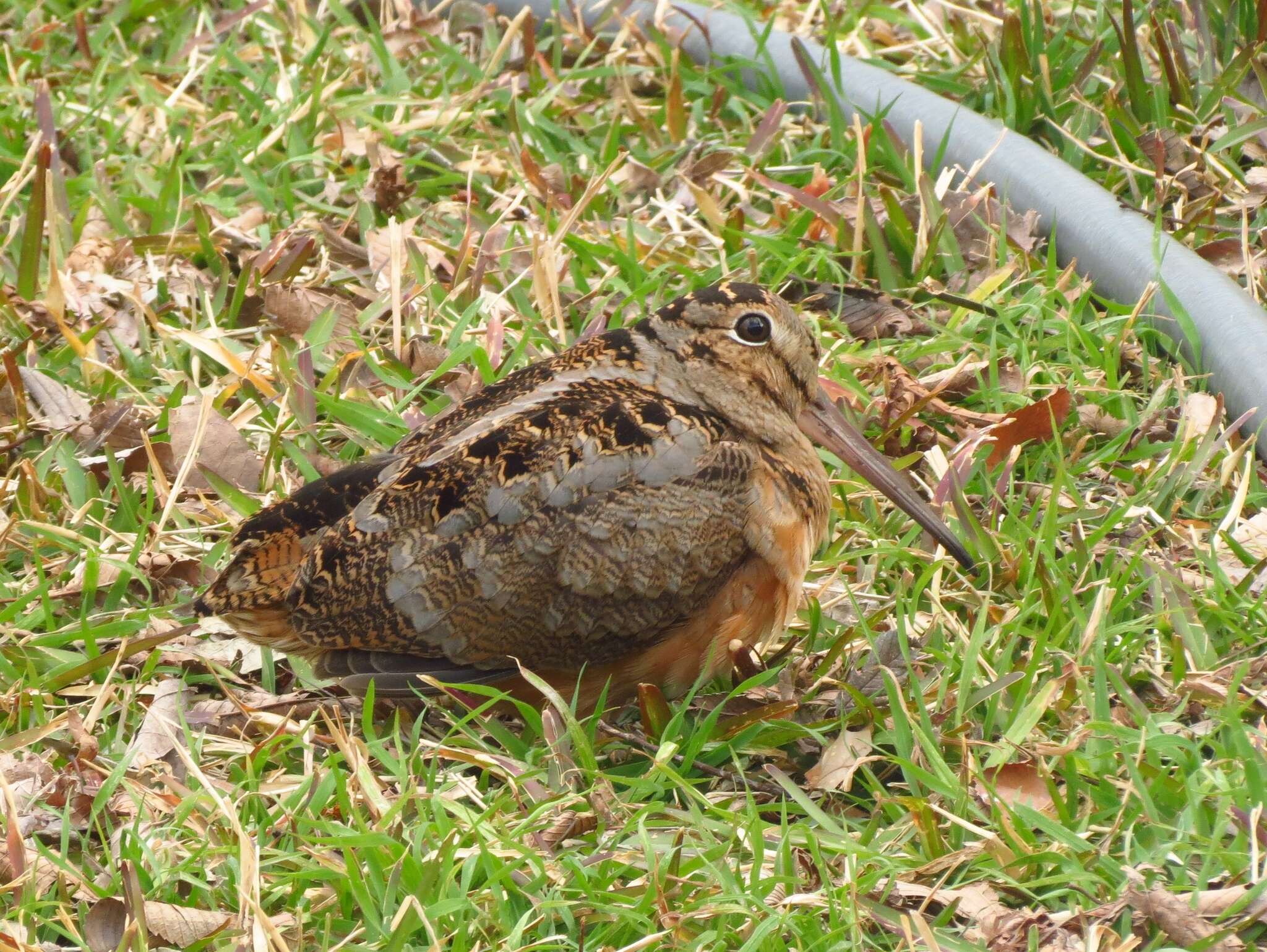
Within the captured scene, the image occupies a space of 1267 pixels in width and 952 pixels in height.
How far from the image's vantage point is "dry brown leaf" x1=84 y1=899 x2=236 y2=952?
2598 mm

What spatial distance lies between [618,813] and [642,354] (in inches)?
37.9

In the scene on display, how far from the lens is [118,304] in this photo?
434 cm

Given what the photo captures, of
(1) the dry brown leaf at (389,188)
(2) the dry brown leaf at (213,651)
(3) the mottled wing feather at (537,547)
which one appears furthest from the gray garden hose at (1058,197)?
(2) the dry brown leaf at (213,651)

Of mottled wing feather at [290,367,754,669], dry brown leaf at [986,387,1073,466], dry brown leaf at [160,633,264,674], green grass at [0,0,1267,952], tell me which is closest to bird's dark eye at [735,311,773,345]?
mottled wing feather at [290,367,754,669]

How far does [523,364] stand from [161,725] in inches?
54.8

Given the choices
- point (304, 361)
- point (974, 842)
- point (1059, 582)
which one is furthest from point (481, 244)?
point (974, 842)

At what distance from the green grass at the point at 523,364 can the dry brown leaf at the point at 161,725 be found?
0.03ft

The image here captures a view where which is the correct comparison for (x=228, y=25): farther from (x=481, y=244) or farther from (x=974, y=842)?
(x=974, y=842)

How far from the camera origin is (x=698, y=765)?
3.01m

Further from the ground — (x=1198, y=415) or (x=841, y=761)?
(x=1198, y=415)

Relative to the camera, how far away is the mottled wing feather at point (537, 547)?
2959 mm

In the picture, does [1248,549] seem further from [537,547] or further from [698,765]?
[537,547]

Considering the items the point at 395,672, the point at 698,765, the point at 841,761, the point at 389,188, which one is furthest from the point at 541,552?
the point at 389,188

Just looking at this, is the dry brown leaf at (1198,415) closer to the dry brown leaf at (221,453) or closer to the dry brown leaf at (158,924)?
the dry brown leaf at (221,453)
